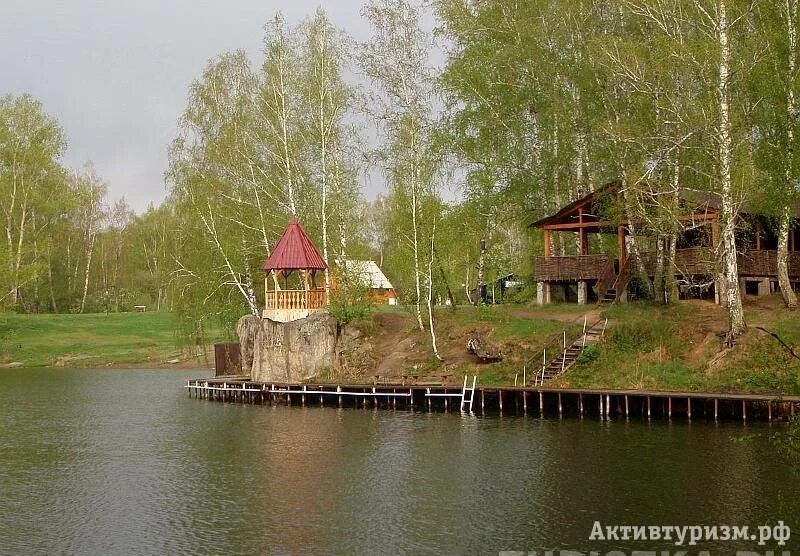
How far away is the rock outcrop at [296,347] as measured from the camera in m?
44.9

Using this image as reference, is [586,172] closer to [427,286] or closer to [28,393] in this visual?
[427,286]

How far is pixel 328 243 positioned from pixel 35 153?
1370 inches

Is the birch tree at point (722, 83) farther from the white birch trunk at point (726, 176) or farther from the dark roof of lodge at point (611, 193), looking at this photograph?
the dark roof of lodge at point (611, 193)

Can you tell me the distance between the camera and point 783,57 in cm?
3588

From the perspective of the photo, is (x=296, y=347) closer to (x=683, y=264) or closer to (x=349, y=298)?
(x=349, y=298)

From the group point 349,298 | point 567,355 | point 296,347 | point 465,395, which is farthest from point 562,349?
point 296,347

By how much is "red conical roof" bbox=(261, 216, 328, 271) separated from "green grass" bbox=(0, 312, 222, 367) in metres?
21.4

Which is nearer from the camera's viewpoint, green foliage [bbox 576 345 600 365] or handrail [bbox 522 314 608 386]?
green foliage [bbox 576 345 600 365]

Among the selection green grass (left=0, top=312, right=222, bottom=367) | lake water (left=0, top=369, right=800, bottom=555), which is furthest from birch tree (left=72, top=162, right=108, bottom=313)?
lake water (left=0, top=369, right=800, bottom=555)

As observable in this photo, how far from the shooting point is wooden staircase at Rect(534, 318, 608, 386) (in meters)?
37.8

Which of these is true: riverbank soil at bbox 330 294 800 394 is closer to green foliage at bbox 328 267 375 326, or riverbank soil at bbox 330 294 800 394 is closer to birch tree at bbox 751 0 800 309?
green foliage at bbox 328 267 375 326

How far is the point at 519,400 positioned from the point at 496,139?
47.6ft

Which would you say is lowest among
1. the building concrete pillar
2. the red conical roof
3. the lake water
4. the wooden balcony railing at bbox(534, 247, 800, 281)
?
the lake water

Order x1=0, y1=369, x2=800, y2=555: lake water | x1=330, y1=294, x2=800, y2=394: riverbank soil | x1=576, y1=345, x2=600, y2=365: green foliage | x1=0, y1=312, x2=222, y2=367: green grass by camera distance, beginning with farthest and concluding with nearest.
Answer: x1=0, y1=312, x2=222, y2=367: green grass, x1=576, y1=345, x2=600, y2=365: green foliage, x1=330, y1=294, x2=800, y2=394: riverbank soil, x1=0, y1=369, x2=800, y2=555: lake water
